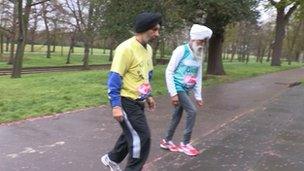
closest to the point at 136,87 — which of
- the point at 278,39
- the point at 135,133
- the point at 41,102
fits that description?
the point at 135,133

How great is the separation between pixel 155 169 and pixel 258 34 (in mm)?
64278

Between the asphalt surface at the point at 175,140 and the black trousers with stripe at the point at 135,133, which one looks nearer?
the black trousers with stripe at the point at 135,133

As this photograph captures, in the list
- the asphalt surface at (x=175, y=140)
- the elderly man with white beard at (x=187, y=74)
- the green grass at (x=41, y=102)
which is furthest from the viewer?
the green grass at (x=41, y=102)

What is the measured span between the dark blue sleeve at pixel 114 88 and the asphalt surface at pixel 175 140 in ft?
4.90

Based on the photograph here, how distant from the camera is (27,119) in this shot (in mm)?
9578

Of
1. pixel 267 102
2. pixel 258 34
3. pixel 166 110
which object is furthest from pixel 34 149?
pixel 258 34

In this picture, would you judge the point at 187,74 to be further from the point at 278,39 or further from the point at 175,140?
the point at 278,39

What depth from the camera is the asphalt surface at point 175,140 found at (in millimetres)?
6586

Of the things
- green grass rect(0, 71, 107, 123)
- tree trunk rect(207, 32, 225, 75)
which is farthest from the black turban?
tree trunk rect(207, 32, 225, 75)

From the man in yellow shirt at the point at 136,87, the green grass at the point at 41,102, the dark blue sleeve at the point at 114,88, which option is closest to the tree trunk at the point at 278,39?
the green grass at the point at 41,102

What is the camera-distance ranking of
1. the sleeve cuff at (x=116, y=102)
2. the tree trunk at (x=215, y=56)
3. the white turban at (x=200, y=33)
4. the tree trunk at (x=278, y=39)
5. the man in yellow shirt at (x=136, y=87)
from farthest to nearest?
1. the tree trunk at (x=278, y=39)
2. the tree trunk at (x=215, y=56)
3. the white turban at (x=200, y=33)
4. the man in yellow shirt at (x=136, y=87)
5. the sleeve cuff at (x=116, y=102)

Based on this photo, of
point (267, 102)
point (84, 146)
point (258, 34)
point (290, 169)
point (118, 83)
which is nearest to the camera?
point (118, 83)

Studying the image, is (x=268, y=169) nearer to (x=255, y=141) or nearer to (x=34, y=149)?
(x=255, y=141)

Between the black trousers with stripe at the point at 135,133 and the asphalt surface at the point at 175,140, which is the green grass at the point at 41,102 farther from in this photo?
the black trousers with stripe at the point at 135,133
